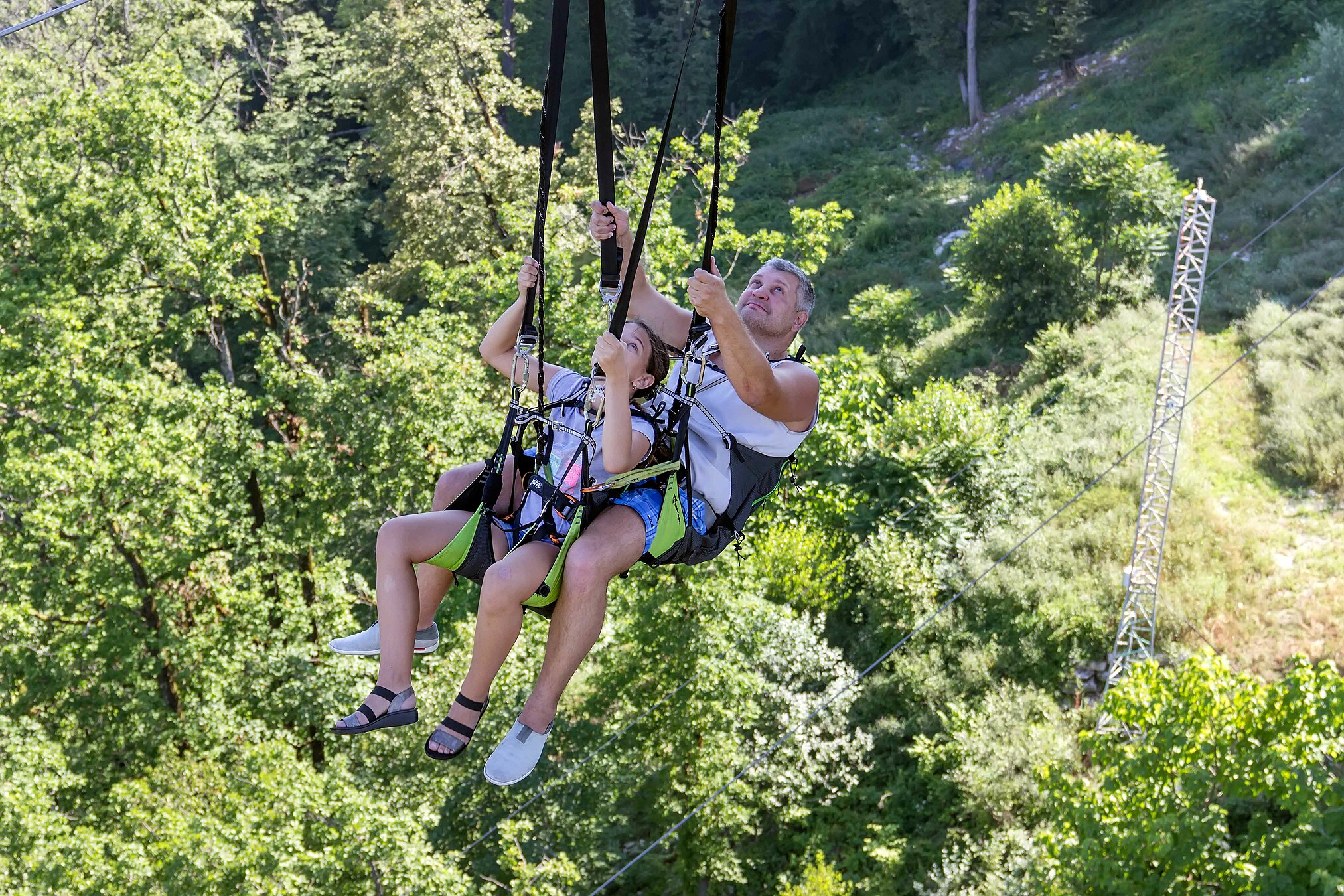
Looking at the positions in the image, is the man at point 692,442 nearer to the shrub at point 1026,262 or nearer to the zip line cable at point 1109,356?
the zip line cable at point 1109,356

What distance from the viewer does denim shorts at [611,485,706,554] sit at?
3.76 m

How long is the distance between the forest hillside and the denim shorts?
286 inches

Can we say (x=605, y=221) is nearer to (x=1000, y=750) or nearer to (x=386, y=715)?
(x=386, y=715)

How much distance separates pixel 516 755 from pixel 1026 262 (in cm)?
2096

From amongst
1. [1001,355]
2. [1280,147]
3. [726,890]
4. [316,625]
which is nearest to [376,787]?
[316,625]

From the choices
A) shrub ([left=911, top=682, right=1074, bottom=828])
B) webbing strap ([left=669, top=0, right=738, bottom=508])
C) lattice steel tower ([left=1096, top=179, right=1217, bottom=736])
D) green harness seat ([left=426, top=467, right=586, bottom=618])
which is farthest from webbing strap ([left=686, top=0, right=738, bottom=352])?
shrub ([left=911, top=682, right=1074, bottom=828])

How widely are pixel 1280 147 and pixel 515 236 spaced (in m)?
15.6

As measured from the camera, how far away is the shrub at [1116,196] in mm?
21750

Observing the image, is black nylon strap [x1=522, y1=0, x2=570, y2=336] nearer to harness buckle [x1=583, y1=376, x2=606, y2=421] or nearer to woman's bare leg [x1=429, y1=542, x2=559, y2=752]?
harness buckle [x1=583, y1=376, x2=606, y2=421]

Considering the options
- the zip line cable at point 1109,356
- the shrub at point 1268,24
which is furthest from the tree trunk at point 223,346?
the shrub at point 1268,24

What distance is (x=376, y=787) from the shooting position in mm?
13547

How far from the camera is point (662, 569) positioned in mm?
14164

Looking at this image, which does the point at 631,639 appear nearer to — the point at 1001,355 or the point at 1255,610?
the point at 1255,610

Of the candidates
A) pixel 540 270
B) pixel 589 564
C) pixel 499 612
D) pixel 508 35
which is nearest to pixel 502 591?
pixel 499 612
